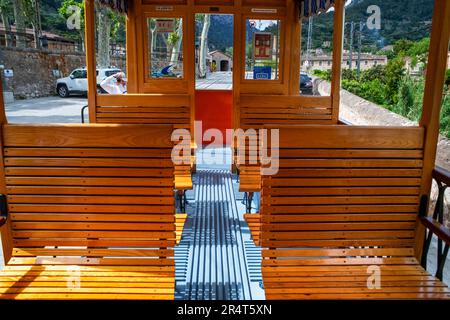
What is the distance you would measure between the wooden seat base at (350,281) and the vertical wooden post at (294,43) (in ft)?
14.0

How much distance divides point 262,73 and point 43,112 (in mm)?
11918

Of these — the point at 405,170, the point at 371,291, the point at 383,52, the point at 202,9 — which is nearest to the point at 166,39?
the point at 202,9

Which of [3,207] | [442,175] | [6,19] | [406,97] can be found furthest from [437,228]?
[6,19]

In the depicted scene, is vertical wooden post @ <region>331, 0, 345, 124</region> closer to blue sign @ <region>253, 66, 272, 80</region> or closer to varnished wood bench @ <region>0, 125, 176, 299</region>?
blue sign @ <region>253, 66, 272, 80</region>

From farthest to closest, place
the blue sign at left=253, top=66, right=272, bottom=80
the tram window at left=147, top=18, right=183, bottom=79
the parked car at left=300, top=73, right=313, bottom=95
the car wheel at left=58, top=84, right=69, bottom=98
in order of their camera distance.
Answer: the car wheel at left=58, top=84, right=69, bottom=98, the parked car at left=300, top=73, right=313, bottom=95, the blue sign at left=253, top=66, right=272, bottom=80, the tram window at left=147, top=18, right=183, bottom=79

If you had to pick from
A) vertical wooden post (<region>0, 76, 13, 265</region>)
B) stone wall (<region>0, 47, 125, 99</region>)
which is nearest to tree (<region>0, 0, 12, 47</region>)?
stone wall (<region>0, 47, 125, 99</region>)

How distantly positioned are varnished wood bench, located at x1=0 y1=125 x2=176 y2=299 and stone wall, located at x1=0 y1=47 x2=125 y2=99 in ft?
62.5

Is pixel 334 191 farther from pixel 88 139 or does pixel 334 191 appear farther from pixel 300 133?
pixel 88 139

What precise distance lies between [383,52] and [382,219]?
2829cm

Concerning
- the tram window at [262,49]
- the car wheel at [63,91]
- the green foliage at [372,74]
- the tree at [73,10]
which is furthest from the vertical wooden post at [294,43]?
the car wheel at [63,91]

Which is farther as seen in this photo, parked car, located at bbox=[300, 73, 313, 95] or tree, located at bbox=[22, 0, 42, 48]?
tree, located at bbox=[22, 0, 42, 48]

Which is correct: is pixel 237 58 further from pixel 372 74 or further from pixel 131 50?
pixel 372 74

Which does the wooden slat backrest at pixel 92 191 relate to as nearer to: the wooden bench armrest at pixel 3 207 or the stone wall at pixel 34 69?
the wooden bench armrest at pixel 3 207

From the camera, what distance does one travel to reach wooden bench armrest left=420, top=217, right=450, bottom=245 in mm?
2121
